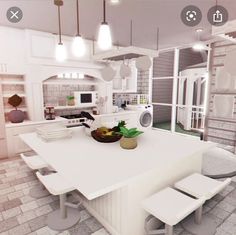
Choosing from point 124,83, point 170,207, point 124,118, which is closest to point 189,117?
point 124,118

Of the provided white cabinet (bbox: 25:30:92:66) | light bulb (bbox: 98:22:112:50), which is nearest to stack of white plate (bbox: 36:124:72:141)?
light bulb (bbox: 98:22:112:50)

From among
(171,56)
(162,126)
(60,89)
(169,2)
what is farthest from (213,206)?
(171,56)

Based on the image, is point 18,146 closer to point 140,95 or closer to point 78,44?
point 78,44

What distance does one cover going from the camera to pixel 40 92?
400 cm

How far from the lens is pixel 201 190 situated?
1.68 m

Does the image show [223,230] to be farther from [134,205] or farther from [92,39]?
[92,39]

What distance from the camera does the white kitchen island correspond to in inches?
54.1

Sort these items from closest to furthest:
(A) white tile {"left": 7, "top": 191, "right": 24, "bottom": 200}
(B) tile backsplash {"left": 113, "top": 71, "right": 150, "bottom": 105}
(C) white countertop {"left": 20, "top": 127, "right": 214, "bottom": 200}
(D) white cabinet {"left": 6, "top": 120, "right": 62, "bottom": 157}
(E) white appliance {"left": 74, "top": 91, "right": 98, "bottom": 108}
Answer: (C) white countertop {"left": 20, "top": 127, "right": 214, "bottom": 200} < (A) white tile {"left": 7, "top": 191, "right": 24, "bottom": 200} < (D) white cabinet {"left": 6, "top": 120, "right": 62, "bottom": 157} < (E) white appliance {"left": 74, "top": 91, "right": 98, "bottom": 108} < (B) tile backsplash {"left": 113, "top": 71, "right": 150, "bottom": 105}

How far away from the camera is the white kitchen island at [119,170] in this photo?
54.1 inches

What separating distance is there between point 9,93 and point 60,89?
3.64 ft

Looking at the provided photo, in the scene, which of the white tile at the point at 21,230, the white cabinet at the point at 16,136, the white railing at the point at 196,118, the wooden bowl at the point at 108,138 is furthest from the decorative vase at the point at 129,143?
the white railing at the point at 196,118

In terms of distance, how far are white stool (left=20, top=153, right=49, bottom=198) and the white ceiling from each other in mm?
2008

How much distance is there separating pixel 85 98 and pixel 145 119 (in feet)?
6.56

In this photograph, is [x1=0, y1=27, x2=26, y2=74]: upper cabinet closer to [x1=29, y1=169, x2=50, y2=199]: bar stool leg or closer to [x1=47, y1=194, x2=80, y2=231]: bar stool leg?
[x1=29, y1=169, x2=50, y2=199]: bar stool leg
